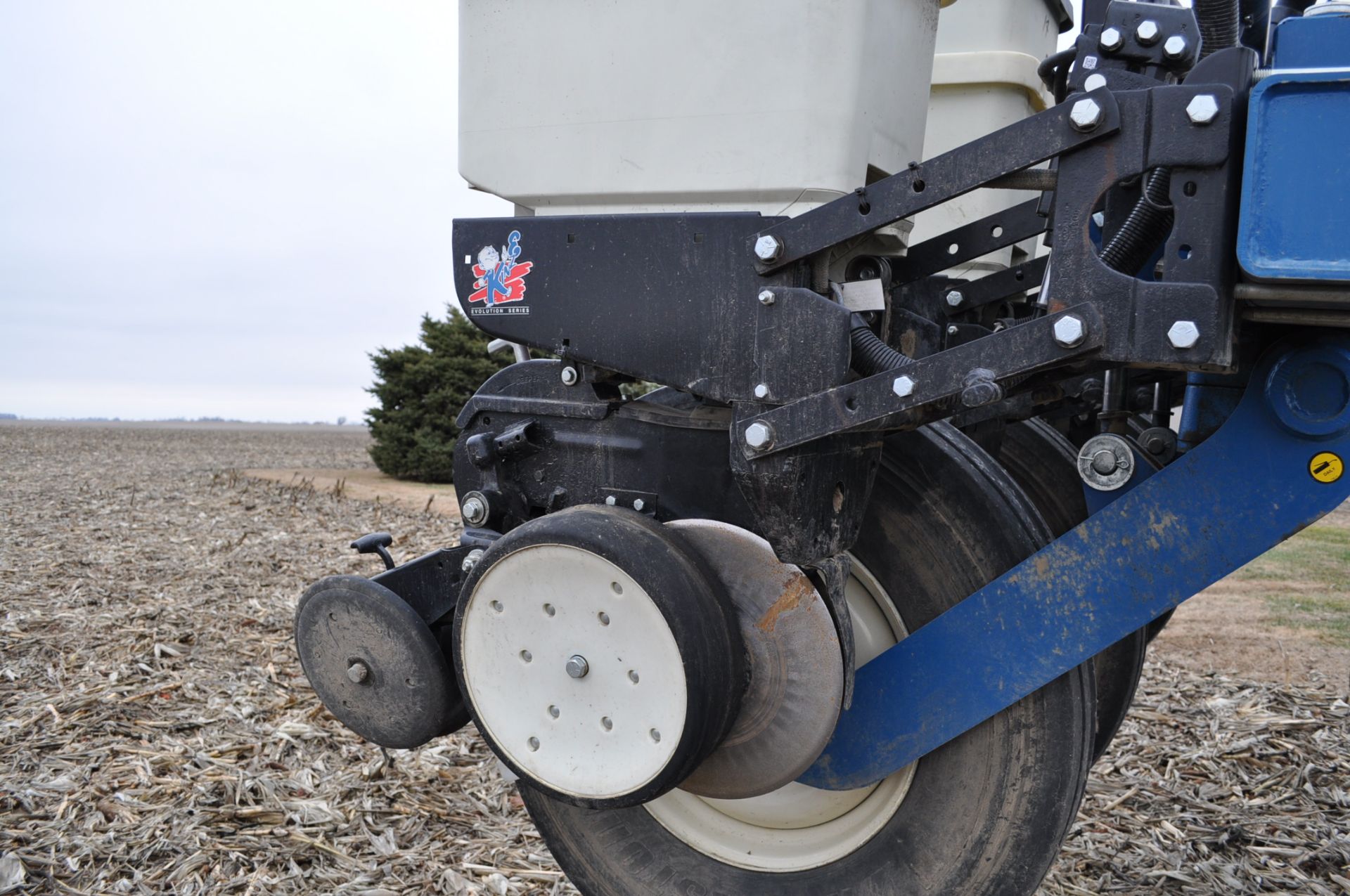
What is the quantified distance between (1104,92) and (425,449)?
12.5m

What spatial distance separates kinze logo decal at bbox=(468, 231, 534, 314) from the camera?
2158 millimetres

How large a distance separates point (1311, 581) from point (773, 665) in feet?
21.6

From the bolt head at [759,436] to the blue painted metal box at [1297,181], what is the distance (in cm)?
76

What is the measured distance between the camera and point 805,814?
225 cm

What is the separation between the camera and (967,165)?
1.67 m

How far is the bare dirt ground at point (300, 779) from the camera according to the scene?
2.93 meters

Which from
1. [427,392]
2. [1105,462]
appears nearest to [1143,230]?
[1105,462]

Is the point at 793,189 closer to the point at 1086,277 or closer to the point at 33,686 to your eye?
the point at 1086,277

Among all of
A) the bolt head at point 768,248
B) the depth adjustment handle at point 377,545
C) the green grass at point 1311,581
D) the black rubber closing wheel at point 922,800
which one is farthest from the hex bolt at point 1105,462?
the green grass at point 1311,581

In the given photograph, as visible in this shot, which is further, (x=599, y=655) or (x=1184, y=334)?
(x=599, y=655)

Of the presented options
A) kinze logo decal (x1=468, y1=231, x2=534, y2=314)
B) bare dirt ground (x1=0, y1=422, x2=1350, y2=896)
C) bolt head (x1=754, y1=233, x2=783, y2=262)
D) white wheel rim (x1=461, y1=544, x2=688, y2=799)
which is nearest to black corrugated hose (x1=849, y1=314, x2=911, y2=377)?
bolt head (x1=754, y1=233, x2=783, y2=262)

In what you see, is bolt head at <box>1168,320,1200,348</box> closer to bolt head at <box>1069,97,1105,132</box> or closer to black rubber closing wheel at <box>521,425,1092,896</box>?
bolt head at <box>1069,97,1105,132</box>

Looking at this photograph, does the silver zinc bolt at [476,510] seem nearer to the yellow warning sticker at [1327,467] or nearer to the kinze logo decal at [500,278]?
the kinze logo decal at [500,278]

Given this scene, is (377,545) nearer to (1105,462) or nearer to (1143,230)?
(1105,462)
